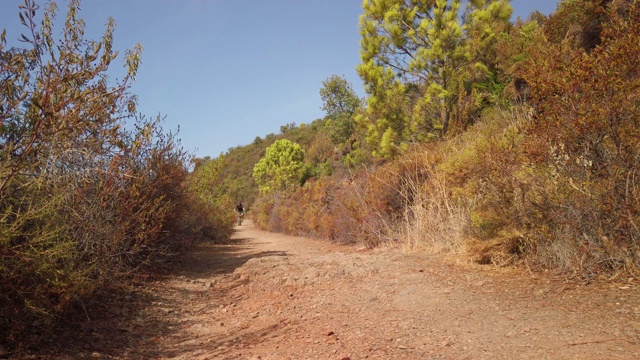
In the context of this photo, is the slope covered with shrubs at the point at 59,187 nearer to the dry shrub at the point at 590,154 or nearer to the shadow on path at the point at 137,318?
the shadow on path at the point at 137,318

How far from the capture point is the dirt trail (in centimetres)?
344

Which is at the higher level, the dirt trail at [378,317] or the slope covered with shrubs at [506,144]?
the slope covered with shrubs at [506,144]

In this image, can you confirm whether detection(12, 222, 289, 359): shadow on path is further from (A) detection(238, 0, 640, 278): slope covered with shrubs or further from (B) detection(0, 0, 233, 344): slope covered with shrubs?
(A) detection(238, 0, 640, 278): slope covered with shrubs

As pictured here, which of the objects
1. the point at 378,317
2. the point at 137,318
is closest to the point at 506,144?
the point at 378,317

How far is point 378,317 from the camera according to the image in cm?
471

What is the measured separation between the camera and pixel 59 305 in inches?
166

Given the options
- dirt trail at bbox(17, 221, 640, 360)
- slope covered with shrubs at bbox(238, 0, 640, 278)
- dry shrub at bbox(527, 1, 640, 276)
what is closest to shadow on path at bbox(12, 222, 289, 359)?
dirt trail at bbox(17, 221, 640, 360)

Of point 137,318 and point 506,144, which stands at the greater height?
point 506,144

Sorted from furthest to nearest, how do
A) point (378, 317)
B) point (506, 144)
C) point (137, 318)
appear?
point (506, 144) → point (137, 318) → point (378, 317)

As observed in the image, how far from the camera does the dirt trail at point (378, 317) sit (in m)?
3.44

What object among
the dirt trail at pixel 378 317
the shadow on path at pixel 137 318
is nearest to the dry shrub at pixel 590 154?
the dirt trail at pixel 378 317

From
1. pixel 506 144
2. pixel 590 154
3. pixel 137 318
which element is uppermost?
pixel 506 144

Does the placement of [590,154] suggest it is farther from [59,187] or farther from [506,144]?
[59,187]

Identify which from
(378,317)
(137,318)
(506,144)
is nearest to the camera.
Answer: (378,317)
